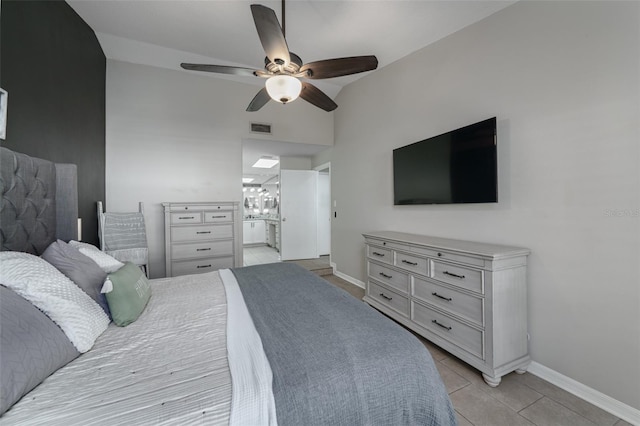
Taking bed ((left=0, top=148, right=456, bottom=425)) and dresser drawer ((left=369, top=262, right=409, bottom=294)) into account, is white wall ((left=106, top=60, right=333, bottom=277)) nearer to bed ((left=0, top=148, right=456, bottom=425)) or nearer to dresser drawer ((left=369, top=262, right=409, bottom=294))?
bed ((left=0, top=148, right=456, bottom=425))

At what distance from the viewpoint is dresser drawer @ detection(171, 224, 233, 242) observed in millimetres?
3178

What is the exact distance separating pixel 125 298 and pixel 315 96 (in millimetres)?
1915

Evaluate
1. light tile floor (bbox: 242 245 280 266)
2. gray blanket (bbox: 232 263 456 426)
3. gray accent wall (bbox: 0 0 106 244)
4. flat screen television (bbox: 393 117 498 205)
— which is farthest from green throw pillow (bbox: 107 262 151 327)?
light tile floor (bbox: 242 245 280 266)

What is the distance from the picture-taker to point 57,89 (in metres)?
1.99

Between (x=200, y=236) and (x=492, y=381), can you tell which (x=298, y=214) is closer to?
(x=200, y=236)

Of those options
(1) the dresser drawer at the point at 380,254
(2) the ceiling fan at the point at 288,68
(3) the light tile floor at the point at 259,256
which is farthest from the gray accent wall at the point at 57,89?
(3) the light tile floor at the point at 259,256

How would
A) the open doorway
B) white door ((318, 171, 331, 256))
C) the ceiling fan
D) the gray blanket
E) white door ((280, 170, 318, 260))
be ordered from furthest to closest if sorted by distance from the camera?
white door ((318, 171, 331, 256)) < white door ((280, 170, 318, 260)) < the open doorway < the ceiling fan < the gray blanket

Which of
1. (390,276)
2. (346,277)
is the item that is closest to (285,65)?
(390,276)

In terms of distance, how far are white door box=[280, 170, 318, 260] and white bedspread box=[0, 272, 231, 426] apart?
12.4ft

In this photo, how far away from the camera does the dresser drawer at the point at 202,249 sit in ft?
10.4

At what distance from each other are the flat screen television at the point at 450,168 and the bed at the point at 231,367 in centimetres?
151

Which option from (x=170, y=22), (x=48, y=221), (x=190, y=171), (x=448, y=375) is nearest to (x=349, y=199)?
(x=190, y=171)

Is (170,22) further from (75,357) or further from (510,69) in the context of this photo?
(510,69)

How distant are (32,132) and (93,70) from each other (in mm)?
1490
